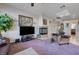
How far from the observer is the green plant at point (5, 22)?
2135 millimetres

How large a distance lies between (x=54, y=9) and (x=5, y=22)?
1028 mm

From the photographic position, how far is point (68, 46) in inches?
89.0

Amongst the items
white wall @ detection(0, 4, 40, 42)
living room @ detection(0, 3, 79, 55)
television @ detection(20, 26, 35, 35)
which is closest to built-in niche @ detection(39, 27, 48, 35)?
living room @ detection(0, 3, 79, 55)

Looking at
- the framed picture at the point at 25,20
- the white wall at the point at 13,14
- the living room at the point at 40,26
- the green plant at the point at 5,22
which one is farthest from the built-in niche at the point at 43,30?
the green plant at the point at 5,22

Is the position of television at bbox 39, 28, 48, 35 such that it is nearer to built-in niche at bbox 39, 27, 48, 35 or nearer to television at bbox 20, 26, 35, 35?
built-in niche at bbox 39, 27, 48, 35

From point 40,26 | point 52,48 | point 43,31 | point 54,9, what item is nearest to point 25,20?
point 40,26

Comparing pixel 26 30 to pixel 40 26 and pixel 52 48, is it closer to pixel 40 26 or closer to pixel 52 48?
pixel 40 26

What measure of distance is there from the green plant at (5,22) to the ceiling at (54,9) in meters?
0.26

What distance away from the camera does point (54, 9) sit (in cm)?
223

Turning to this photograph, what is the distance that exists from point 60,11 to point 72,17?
28cm

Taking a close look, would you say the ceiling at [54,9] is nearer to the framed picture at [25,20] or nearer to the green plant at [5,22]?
the framed picture at [25,20]

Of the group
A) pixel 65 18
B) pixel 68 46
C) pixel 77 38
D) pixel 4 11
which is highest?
pixel 4 11
